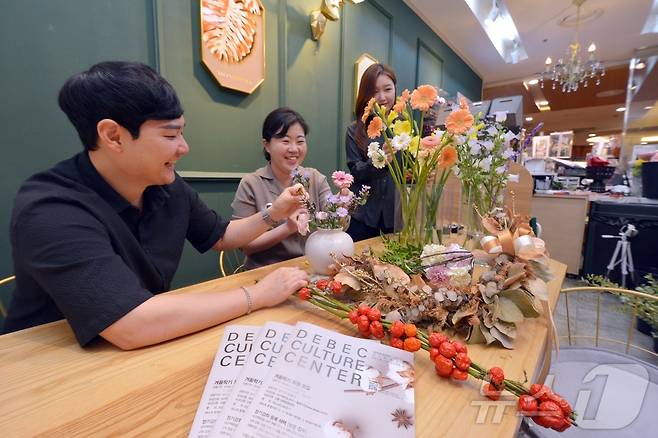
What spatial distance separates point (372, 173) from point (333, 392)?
1.21 m

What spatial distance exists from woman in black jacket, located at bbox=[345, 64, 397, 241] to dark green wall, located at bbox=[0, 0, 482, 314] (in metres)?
0.77

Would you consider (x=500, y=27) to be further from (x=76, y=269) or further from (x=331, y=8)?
(x=76, y=269)

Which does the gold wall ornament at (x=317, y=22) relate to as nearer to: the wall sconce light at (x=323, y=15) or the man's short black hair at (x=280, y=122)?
the wall sconce light at (x=323, y=15)

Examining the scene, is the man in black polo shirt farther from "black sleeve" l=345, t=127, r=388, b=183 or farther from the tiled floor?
the tiled floor

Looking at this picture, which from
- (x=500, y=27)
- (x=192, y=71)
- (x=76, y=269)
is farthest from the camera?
(x=500, y=27)

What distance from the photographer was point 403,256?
3.16 feet

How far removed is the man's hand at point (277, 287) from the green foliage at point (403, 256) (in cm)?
28

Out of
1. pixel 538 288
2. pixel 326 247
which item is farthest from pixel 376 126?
pixel 538 288

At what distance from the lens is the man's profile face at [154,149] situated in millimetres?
726

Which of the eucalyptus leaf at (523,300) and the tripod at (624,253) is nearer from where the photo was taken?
the eucalyptus leaf at (523,300)

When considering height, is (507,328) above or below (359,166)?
below

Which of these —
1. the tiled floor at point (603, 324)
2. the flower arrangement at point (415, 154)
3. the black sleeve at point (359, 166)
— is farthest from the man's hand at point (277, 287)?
the tiled floor at point (603, 324)

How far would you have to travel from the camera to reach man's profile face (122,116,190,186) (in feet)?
2.38

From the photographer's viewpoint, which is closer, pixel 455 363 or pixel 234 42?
pixel 455 363
